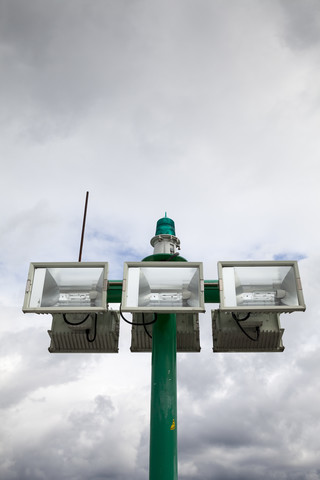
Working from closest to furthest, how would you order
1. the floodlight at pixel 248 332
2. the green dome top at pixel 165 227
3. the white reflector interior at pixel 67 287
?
the white reflector interior at pixel 67 287
the floodlight at pixel 248 332
the green dome top at pixel 165 227

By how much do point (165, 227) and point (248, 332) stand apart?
3033mm

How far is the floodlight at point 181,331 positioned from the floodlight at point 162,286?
1.36 meters

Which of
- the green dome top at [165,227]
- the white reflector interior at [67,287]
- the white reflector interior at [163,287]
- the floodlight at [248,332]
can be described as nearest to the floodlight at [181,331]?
the floodlight at [248,332]

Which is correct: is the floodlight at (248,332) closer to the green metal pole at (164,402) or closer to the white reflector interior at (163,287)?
the green metal pole at (164,402)

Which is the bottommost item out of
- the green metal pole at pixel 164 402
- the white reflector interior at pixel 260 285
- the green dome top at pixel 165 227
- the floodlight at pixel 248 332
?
the green metal pole at pixel 164 402

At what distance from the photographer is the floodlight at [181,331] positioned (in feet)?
30.8

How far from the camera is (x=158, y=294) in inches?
320

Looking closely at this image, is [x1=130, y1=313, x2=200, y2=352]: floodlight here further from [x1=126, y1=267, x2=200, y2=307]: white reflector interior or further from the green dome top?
the green dome top

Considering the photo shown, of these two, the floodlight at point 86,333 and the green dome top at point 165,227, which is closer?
the floodlight at point 86,333

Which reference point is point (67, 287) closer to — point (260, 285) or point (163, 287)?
point (163, 287)

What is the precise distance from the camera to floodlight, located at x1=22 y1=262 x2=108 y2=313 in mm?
7953

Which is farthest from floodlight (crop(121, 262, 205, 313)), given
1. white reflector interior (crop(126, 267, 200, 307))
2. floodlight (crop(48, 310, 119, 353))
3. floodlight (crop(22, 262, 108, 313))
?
floodlight (crop(48, 310, 119, 353))

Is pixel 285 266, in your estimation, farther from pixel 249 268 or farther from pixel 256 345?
pixel 256 345

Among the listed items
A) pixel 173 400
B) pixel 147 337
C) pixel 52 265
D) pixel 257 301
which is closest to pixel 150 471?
pixel 173 400
